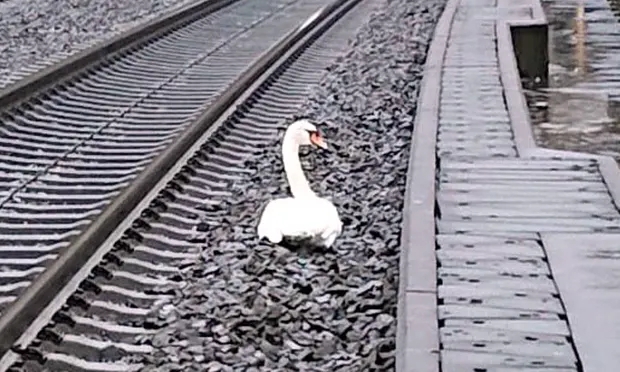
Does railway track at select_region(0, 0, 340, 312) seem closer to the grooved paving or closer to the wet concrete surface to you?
the grooved paving

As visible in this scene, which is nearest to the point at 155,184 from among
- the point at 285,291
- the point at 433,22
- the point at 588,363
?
the point at 285,291

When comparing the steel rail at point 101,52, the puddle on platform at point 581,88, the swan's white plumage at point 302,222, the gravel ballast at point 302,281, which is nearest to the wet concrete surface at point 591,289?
the gravel ballast at point 302,281

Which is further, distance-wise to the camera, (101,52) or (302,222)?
(101,52)

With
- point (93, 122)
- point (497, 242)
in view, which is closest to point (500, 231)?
point (497, 242)

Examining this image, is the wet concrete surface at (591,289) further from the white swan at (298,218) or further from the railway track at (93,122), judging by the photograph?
the railway track at (93,122)

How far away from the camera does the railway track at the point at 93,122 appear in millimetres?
7855

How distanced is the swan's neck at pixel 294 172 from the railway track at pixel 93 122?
120 centimetres

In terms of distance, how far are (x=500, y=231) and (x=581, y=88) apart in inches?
283

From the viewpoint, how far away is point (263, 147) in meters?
10.2

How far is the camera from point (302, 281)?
655 cm

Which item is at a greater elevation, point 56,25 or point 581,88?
point 56,25

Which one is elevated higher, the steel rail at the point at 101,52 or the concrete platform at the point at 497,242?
the concrete platform at the point at 497,242

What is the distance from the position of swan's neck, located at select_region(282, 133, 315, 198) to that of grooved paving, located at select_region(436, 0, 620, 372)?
676 mm

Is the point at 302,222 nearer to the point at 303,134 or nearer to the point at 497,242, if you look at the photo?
the point at 303,134
